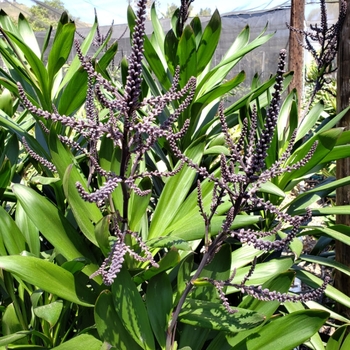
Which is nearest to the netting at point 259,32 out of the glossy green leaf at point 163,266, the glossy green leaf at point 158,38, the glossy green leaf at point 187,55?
the glossy green leaf at point 158,38

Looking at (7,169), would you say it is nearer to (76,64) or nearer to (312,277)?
(76,64)

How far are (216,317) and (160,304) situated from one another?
0.14 m

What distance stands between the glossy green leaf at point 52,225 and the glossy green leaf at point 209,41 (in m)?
0.90

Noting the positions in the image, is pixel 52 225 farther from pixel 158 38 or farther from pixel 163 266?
pixel 158 38

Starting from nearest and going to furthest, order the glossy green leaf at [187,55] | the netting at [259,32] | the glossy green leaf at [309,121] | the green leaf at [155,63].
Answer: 1. the glossy green leaf at [187,55]
2. the green leaf at [155,63]
3. the glossy green leaf at [309,121]
4. the netting at [259,32]

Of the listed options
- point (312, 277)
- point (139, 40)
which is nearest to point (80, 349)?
point (139, 40)

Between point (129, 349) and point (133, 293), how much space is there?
0.15 metres

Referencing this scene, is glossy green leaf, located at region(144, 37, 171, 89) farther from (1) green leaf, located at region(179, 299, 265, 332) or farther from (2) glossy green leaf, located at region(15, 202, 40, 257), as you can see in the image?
(1) green leaf, located at region(179, 299, 265, 332)

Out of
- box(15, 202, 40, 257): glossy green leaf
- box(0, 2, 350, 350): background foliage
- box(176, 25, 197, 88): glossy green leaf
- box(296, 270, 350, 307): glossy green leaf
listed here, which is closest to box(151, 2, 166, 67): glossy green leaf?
box(0, 2, 350, 350): background foliage

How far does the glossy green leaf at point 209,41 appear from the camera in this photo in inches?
62.3

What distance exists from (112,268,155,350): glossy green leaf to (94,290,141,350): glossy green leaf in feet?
0.06

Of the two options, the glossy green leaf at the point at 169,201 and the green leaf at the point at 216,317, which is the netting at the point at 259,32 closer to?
the glossy green leaf at the point at 169,201

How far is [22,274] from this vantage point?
920 mm

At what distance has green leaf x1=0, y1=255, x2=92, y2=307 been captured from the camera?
92 centimetres
